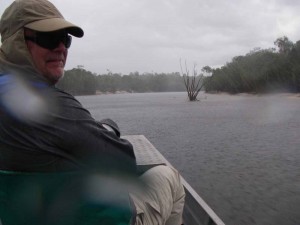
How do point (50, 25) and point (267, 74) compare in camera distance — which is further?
point (267, 74)

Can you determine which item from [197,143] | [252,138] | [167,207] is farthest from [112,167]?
[252,138]

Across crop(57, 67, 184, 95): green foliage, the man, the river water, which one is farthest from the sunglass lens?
crop(57, 67, 184, 95): green foliage

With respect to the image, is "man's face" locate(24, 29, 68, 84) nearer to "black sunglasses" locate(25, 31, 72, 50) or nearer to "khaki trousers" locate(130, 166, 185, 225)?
"black sunglasses" locate(25, 31, 72, 50)

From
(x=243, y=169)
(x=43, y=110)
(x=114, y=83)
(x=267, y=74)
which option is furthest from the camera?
(x=114, y=83)

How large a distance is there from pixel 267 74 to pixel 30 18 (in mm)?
50048

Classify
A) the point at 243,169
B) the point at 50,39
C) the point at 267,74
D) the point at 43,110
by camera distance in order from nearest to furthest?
1. the point at 43,110
2. the point at 50,39
3. the point at 243,169
4. the point at 267,74

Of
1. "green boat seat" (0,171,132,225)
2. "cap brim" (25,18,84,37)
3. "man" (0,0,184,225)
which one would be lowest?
"green boat seat" (0,171,132,225)

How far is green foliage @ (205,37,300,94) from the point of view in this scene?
44125 millimetres

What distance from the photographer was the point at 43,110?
1328 millimetres

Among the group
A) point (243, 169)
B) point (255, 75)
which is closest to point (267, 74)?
point (255, 75)

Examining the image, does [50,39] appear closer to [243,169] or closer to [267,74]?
[243,169]

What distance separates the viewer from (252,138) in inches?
407

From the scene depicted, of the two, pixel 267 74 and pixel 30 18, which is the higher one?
pixel 267 74

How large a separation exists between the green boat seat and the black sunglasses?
558 millimetres
